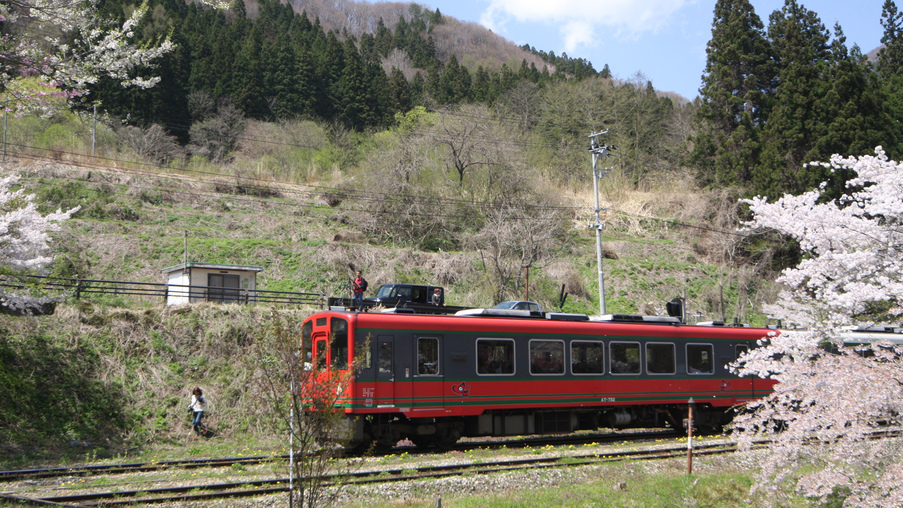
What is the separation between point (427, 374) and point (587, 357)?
440 centimetres

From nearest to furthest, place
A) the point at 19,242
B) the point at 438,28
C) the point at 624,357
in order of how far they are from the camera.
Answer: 1. the point at 624,357
2. the point at 19,242
3. the point at 438,28

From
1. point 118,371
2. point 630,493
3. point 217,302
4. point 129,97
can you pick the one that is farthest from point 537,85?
point 630,493

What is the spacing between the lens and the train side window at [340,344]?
13.7 m

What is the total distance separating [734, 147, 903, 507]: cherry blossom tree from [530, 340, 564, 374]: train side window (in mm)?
5471

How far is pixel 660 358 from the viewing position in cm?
1759

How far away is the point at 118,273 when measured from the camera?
28234 mm

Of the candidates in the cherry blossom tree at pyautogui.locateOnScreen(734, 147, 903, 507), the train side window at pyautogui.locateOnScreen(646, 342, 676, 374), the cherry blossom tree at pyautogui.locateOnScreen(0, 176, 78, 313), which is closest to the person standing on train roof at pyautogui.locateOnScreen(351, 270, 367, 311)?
the train side window at pyautogui.locateOnScreen(646, 342, 676, 374)

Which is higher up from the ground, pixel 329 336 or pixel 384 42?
pixel 384 42

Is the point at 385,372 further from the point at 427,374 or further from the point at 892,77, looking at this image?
the point at 892,77

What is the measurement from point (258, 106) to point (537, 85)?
87.0 ft

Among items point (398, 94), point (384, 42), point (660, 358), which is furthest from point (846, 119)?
point (384, 42)

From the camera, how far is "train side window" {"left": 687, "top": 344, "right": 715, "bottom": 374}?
59.2 ft

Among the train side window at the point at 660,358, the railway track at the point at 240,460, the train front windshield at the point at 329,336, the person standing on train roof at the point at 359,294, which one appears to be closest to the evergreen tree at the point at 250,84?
the person standing on train roof at the point at 359,294

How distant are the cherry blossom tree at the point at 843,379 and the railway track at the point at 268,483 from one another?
13.4 feet
